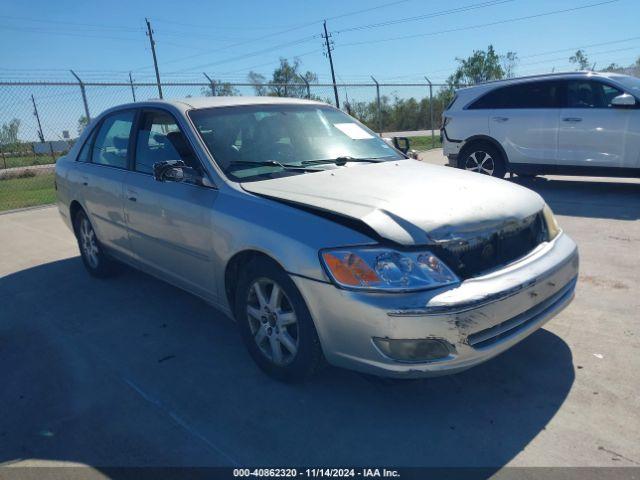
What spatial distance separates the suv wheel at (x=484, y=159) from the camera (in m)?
8.56

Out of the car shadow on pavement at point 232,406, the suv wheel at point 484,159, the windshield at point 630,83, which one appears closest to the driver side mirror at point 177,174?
the car shadow on pavement at point 232,406

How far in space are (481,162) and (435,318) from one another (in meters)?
6.89

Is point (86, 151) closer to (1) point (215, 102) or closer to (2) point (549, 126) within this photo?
(1) point (215, 102)

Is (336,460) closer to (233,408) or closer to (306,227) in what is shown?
(233,408)

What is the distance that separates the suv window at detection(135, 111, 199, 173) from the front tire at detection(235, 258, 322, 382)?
0.98 meters

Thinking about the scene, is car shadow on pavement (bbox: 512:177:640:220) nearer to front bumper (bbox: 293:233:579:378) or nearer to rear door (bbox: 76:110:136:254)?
front bumper (bbox: 293:233:579:378)

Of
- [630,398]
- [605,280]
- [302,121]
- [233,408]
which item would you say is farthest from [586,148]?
[233,408]

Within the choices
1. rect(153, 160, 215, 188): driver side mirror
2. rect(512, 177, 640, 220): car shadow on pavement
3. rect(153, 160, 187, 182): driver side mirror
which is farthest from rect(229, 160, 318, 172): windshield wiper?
rect(512, 177, 640, 220): car shadow on pavement

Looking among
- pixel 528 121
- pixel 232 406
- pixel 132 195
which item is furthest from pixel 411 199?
pixel 528 121

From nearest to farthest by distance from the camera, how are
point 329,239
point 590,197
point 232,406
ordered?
point 329,239
point 232,406
point 590,197

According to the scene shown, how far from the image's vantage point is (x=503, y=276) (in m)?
2.66

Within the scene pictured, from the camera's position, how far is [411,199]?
2900mm

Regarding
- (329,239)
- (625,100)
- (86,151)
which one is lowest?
(329,239)

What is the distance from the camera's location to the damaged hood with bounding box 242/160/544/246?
2646 mm
